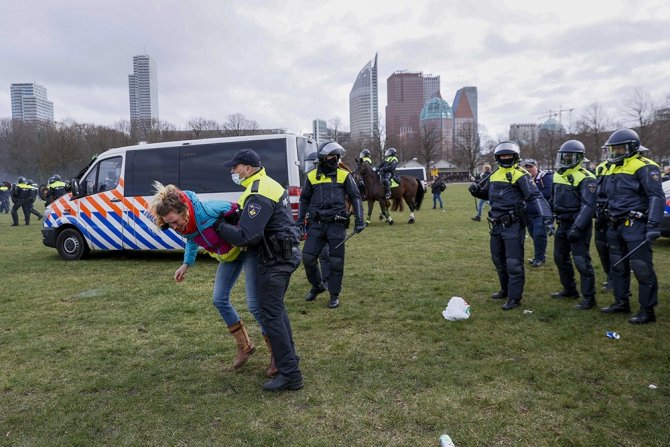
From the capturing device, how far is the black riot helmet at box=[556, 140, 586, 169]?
631 centimetres

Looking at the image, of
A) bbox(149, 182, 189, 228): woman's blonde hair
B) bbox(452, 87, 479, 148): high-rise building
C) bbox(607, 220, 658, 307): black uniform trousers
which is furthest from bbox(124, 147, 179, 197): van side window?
bbox(452, 87, 479, 148): high-rise building

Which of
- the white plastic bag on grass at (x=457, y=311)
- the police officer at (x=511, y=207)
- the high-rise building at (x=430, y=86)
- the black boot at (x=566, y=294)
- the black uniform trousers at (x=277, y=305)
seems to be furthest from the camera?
the high-rise building at (x=430, y=86)

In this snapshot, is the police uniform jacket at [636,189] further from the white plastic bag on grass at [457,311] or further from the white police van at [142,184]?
the white police van at [142,184]

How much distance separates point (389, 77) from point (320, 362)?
159m

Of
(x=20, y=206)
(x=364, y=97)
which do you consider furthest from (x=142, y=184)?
(x=364, y=97)

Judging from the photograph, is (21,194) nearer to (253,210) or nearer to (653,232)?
(253,210)

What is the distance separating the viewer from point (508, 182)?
19.9ft

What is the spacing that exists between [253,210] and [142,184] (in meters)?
7.06

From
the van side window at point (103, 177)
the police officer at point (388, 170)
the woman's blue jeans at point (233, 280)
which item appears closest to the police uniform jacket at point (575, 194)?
the woman's blue jeans at point (233, 280)

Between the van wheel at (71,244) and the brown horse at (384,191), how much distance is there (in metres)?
7.81

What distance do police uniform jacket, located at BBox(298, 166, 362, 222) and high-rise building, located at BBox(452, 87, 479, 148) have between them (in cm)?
7170

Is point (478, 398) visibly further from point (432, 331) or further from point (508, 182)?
point (508, 182)

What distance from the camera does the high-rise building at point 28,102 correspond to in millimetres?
100562

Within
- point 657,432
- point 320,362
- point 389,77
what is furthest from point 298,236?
point 389,77
